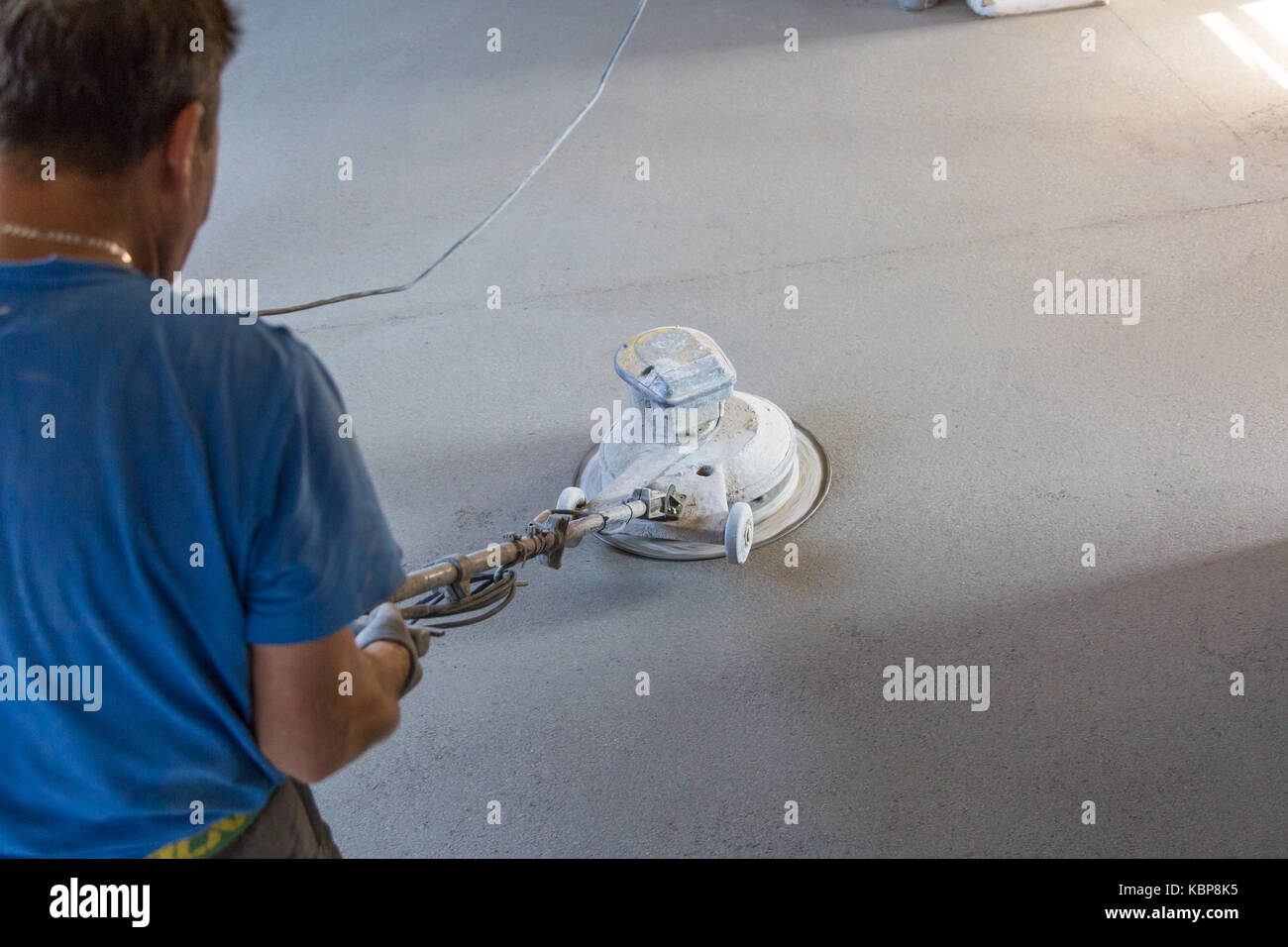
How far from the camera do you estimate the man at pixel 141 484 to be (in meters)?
0.92

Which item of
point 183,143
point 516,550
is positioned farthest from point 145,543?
point 516,550

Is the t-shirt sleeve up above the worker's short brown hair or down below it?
below

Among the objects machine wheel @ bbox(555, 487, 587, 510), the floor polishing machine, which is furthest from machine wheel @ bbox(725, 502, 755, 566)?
machine wheel @ bbox(555, 487, 587, 510)

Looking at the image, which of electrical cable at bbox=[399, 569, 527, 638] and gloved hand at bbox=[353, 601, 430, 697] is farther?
electrical cable at bbox=[399, 569, 527, 638]

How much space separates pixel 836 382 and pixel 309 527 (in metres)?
2.43

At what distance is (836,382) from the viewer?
3264mm

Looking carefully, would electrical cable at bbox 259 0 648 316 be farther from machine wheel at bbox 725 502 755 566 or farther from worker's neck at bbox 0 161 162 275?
worker's neck at bbox 0 161 162 275

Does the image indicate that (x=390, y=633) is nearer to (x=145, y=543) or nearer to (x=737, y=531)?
(x=145, y=543)

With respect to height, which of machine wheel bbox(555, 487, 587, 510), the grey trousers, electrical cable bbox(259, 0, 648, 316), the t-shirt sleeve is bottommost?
the grey trousers

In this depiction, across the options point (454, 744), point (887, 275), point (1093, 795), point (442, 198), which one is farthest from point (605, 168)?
point (1093, 795)

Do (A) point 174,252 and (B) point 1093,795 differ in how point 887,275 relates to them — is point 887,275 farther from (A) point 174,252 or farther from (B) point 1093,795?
(A) point 174,252

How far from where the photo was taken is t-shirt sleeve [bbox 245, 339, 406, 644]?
38.0 inches
